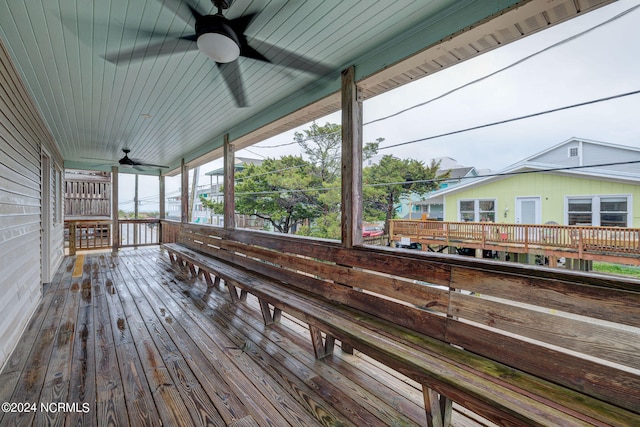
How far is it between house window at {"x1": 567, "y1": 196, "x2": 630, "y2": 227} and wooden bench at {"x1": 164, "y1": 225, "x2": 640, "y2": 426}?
0.67m

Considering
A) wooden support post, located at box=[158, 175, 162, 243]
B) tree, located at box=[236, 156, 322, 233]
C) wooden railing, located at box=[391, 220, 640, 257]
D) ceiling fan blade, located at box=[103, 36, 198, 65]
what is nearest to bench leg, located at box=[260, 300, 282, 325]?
wooden railing, located at box=[391, 220, 640, 257]

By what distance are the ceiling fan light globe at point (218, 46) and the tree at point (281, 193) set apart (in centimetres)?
553

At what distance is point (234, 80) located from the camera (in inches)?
104

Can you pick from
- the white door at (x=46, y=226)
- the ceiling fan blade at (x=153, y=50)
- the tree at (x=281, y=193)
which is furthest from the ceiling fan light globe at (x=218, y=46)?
the tree at (x=281, y=193)

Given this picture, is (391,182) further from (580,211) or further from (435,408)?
(435,408)

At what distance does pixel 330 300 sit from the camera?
225cm

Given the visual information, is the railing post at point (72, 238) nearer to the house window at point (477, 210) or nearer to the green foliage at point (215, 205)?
the green foliage at point (215, 205)

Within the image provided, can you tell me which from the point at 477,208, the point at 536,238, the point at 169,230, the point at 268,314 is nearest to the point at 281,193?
the point at 169,230

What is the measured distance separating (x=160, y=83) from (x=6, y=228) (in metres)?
1.72

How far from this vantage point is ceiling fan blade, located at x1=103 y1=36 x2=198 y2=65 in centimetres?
204

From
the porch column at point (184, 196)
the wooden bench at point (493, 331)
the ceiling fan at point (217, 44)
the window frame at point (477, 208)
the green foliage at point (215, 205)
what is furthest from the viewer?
the green foliage at point (215, 205)

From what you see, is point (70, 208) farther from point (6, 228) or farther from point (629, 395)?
point (629, 395)

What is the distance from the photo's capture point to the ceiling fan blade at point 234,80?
2383mm

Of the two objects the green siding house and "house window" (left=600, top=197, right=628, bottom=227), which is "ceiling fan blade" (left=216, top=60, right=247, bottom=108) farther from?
"house window" (left=600, top=197, right=628, bottom=227)
